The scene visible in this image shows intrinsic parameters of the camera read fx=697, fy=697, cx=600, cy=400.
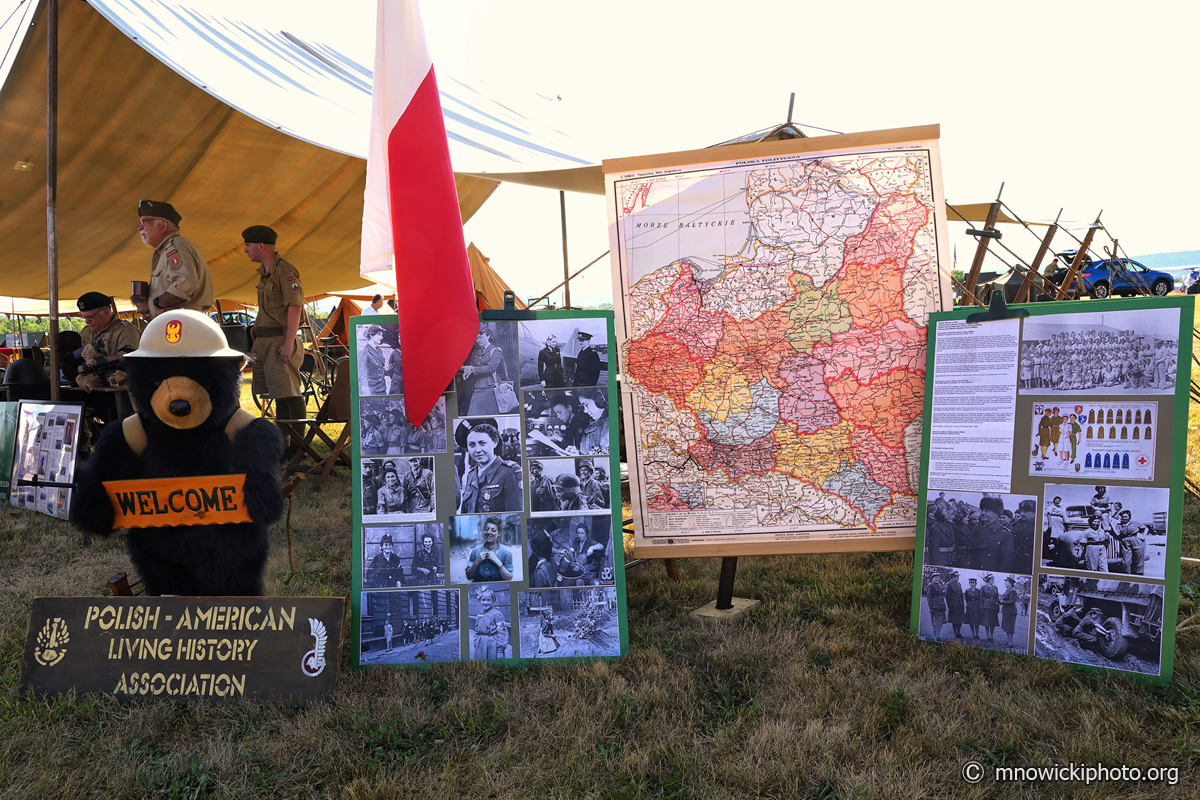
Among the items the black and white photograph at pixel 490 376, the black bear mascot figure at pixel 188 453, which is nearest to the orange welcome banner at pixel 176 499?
the black bear mascot figure at pixel 188 453

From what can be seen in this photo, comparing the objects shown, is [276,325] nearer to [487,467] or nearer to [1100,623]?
[487,467]

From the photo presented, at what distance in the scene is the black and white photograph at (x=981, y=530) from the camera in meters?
2.19

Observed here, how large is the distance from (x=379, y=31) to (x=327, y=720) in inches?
81.8

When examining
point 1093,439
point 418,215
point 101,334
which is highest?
point 418,215

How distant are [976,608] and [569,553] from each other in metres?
1.33

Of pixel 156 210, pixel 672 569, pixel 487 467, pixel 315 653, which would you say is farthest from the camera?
pixel 156 210

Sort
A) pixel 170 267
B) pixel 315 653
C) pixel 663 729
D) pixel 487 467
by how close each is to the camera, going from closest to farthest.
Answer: pixel 663 729, pixel 315 653, pixel 487 467, pixel 170 267

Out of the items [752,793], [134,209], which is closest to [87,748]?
[752,793]

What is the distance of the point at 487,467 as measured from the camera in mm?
2256

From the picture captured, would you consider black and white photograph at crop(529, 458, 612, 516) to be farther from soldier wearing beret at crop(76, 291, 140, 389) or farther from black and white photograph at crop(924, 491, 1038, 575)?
soldier wearing beret at crop(76, 291, 140, 389)

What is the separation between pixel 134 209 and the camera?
6363 mm

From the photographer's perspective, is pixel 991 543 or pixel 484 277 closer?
pixel 991 543

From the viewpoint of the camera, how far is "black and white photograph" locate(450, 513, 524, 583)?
222 centimetres

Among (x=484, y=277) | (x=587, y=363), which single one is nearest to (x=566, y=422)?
(x=587, y=363)
